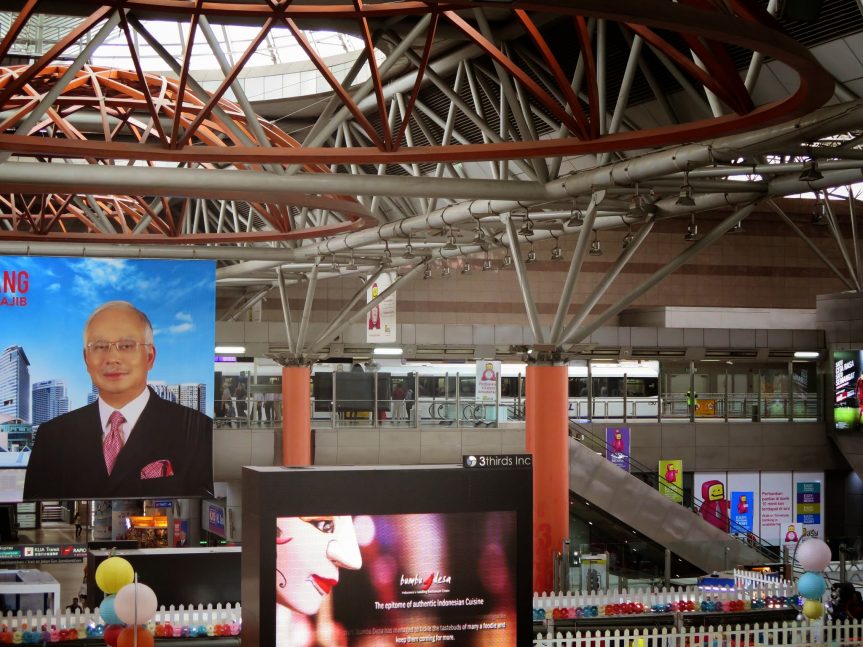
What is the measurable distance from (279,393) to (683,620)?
82.3ft

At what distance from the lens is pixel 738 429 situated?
147 ft

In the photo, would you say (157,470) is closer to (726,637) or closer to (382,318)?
(726,637)

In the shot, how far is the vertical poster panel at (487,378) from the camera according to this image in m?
39.3

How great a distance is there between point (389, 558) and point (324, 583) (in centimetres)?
82

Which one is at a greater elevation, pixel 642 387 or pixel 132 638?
pixel 642 387

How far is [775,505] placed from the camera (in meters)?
45.3

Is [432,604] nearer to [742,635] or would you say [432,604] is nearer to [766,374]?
[742,635]

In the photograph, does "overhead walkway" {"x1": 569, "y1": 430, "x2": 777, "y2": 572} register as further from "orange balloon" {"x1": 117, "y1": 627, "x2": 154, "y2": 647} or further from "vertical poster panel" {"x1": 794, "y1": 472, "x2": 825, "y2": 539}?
"orange balloon" {"x1": 117, "y1": 627, "x2": 154, "y2": 647}

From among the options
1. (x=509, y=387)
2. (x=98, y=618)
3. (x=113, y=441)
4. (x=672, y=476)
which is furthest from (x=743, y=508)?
(x=98, y=618)

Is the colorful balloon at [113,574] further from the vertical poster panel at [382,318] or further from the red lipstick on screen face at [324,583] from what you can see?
the vertical poster panel at [382,318]

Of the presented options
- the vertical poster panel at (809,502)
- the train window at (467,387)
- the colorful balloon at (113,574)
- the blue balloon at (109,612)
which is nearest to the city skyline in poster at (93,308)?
the colorful balloon at (113,574)

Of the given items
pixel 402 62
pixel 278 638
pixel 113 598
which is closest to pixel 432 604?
pixel 278 638

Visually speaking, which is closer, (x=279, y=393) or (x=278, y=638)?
(x=278, y=638)

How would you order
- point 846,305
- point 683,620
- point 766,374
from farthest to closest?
point 766,374 < point 846,305 < point 683,620
